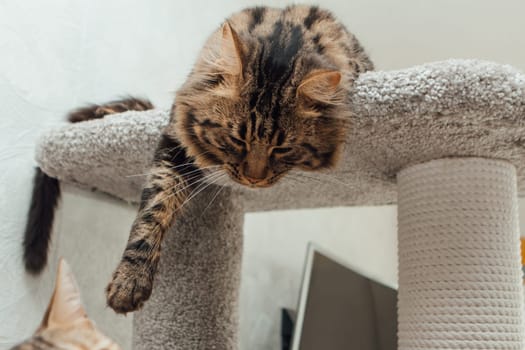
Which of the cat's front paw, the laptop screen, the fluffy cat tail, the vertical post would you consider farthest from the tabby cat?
the laptop screen

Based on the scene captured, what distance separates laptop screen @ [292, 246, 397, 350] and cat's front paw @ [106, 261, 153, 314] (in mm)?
727

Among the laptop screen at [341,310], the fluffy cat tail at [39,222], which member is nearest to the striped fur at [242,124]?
the fluffy cat tail at [39,222]

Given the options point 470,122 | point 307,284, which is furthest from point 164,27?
point 470,122

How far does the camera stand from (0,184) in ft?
3.45

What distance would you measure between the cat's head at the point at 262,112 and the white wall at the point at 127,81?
43cm

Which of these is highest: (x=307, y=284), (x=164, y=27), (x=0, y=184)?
(x=164, y=27)

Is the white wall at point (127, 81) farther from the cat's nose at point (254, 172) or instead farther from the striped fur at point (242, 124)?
the cat's nose at point (254, 172)

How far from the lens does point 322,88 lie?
0.81 m

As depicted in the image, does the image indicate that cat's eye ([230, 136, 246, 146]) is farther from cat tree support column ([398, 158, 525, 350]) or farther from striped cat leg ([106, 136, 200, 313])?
cat tree support column ([398, 158, 525, 350])

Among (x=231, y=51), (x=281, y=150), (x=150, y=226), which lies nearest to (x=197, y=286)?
(x=150, y=226)

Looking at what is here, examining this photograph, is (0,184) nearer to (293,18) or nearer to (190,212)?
(190,212)

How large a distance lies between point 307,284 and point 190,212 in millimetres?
570

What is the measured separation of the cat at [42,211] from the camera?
1057mm

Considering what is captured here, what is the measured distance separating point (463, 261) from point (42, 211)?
0.78m
